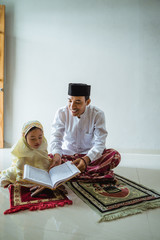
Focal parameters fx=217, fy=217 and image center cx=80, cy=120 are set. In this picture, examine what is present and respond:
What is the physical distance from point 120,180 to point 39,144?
0.87 meters

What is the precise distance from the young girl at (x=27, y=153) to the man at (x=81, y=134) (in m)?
0.18

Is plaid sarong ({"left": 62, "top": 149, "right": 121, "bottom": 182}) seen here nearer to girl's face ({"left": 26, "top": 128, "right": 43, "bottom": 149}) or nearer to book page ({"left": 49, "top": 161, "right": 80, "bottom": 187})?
book page ({"left": 49, "top": 161, "right": 80, "bottom": 187})

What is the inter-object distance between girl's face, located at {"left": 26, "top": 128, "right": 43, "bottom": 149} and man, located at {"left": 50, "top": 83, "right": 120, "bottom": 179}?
287mm

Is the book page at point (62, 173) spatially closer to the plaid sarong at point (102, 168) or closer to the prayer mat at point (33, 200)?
the prayer mat at point (33, 200)

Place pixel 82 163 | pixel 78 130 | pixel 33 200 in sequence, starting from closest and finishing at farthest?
pixel 33 200, pixel 82 163, pixel 78 130

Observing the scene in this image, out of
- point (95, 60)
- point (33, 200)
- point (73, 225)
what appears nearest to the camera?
point (73, 225)

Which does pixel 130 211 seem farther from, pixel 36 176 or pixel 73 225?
pixel 36 176

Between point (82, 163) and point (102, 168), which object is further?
point (102, 168)

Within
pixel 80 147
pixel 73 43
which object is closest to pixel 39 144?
pixel 80 147

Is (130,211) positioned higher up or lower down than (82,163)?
lower down

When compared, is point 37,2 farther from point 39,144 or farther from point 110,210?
point 110,210

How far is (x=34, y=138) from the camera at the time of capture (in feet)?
5.57

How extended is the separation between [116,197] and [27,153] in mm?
770

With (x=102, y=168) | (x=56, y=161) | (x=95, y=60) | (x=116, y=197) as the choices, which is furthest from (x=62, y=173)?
(x=95, y=60)
